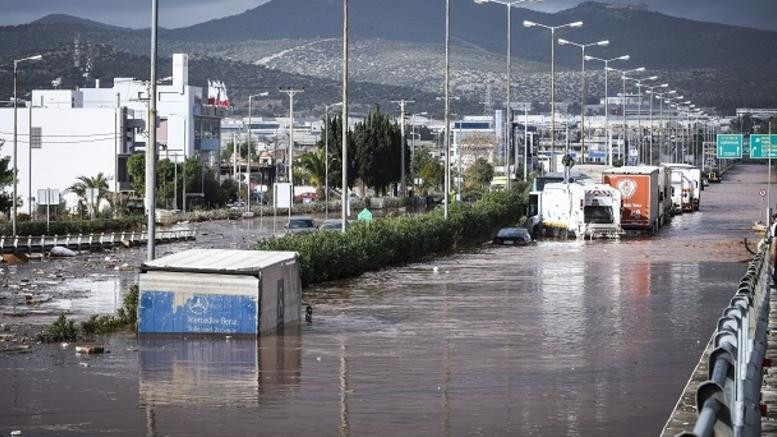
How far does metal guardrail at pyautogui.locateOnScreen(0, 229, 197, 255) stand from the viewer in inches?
2291

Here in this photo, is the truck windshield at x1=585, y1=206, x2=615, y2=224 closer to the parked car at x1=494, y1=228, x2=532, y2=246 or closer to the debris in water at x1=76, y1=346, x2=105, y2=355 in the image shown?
the parked car at x1=494, y1=228, x2=532, y2=246

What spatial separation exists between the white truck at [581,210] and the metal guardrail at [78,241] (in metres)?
15.5

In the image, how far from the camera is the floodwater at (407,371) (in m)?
17.8

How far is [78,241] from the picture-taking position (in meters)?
61.6

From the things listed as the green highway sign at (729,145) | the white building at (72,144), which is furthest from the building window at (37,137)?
the green highway sign at (729,145)

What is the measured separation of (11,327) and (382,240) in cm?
1864

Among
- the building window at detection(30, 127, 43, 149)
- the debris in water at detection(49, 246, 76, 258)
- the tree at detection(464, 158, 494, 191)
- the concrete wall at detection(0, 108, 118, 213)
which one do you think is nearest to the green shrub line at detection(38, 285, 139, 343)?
the debris in water at detection(49, 246, 76, 258)

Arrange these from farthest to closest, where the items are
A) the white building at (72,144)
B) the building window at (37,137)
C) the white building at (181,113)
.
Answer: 1. the white building at (181,113)
2. the building window at (37,137)
3. the white building at (72,144)

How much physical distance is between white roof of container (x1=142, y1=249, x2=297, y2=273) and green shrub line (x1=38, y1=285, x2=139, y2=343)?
1.91 metres

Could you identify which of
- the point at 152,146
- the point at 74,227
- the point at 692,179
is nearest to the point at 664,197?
the point at 692,179

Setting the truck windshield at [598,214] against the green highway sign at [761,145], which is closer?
the truck windshield at [598,214]

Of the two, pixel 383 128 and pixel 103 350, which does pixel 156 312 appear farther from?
pixel 383 128

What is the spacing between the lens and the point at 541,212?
65.5 m

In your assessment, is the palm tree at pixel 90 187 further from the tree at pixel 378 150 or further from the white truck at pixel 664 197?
the white truck at pixel 664 197
